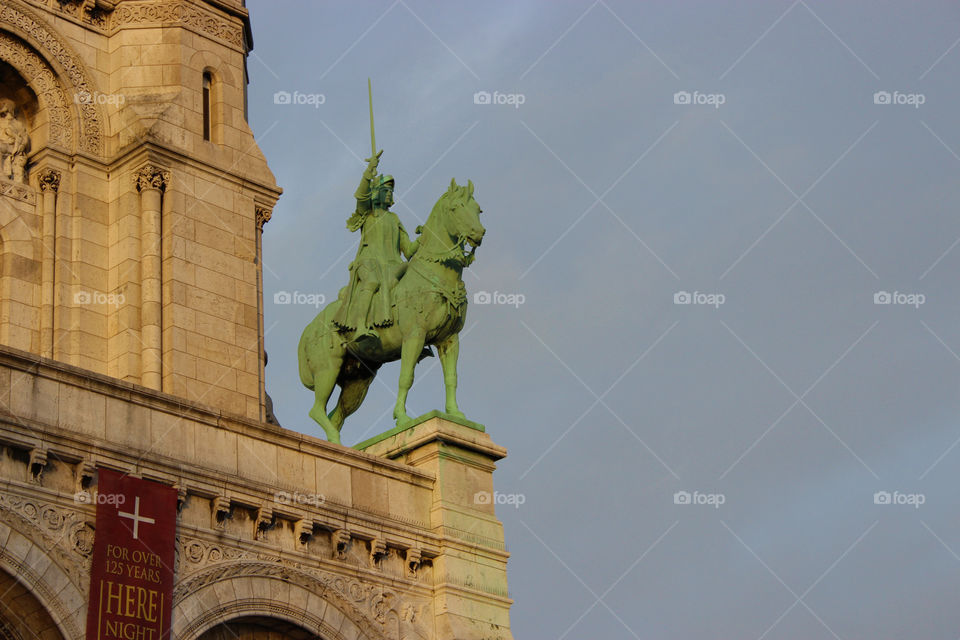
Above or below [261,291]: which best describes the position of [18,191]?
above

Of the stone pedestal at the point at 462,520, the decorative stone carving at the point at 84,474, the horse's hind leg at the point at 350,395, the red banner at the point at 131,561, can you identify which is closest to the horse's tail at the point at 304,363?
the horse's hind leg at the point at 350,395

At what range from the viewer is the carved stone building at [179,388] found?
23484mm

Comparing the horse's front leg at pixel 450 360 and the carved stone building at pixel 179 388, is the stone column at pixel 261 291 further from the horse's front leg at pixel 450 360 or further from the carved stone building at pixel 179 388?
the horse's front leg at pixel 450 360

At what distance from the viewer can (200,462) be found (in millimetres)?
25172

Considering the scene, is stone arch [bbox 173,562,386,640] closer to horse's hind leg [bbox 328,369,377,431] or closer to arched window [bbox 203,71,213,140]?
horse's hind leg [bbox 328,369,377,431]

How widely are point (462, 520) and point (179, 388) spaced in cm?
612

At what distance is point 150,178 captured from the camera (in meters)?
32.7

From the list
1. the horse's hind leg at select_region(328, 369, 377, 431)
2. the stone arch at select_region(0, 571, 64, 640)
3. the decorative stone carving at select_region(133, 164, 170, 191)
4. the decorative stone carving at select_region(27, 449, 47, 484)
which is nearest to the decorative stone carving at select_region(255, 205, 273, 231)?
the decorative stone carving at select_region(133, 164, 170, 191)

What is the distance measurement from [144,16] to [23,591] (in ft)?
50.5

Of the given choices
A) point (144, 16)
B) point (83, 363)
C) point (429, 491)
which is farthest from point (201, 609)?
point (144, 16)

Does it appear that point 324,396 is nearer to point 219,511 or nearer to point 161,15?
point 219,511

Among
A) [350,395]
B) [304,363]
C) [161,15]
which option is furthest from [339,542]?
[161,15]

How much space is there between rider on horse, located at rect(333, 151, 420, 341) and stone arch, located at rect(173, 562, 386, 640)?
17.7 ft

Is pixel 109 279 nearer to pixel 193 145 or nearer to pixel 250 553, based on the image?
pixel 193 145
